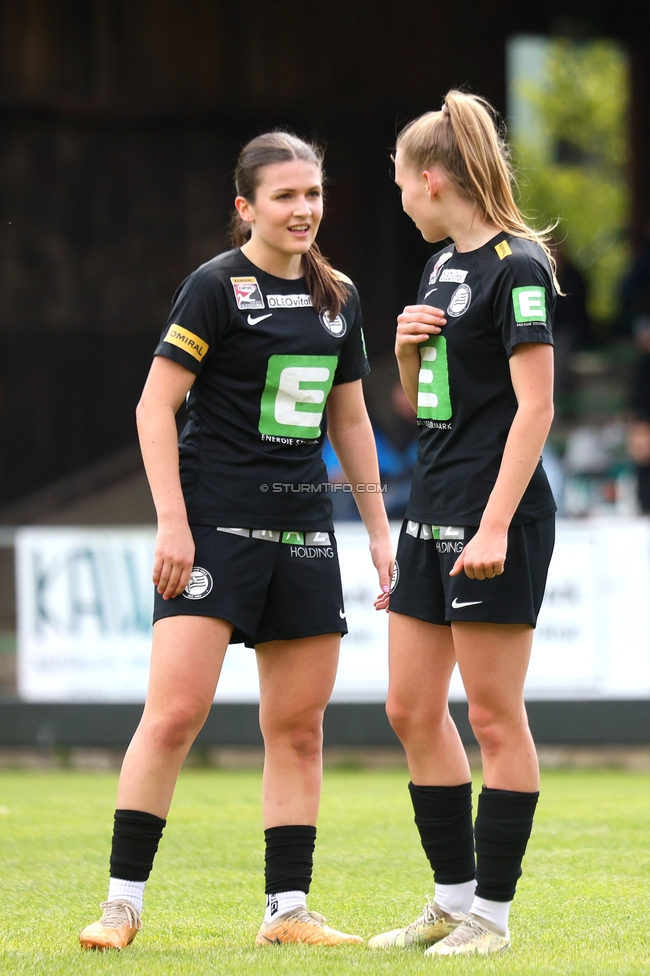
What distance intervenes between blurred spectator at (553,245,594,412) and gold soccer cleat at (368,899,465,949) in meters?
10.4

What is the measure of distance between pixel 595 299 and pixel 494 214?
29131 mm

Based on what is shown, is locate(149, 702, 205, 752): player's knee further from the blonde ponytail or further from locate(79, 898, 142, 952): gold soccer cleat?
the blonde ponytail

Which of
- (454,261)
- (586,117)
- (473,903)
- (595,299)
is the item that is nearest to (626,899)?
(473,903)

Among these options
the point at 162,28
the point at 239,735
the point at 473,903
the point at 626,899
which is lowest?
the point at 239,735

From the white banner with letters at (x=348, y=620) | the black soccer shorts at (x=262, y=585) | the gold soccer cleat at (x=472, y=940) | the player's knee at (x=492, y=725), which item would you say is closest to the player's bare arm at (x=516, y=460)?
the player's knee at (x=492, y=725)

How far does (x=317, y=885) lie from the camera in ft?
14.7

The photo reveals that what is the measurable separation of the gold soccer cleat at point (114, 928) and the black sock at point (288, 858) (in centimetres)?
38

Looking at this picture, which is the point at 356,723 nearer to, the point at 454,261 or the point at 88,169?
Answer: the point at 454,261

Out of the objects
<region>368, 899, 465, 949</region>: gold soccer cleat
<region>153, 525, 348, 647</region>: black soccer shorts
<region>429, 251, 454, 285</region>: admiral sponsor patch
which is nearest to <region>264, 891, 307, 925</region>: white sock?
<region>368, 899, 465, 949</region>: gold soccer cleat

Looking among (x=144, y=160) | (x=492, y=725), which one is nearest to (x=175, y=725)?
(x=492, y=725)

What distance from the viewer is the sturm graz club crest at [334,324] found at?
143 inches

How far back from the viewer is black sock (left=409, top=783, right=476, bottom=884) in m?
3.50

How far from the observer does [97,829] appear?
5758 mm

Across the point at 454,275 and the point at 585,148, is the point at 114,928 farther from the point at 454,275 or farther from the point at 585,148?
the point at 585,148
